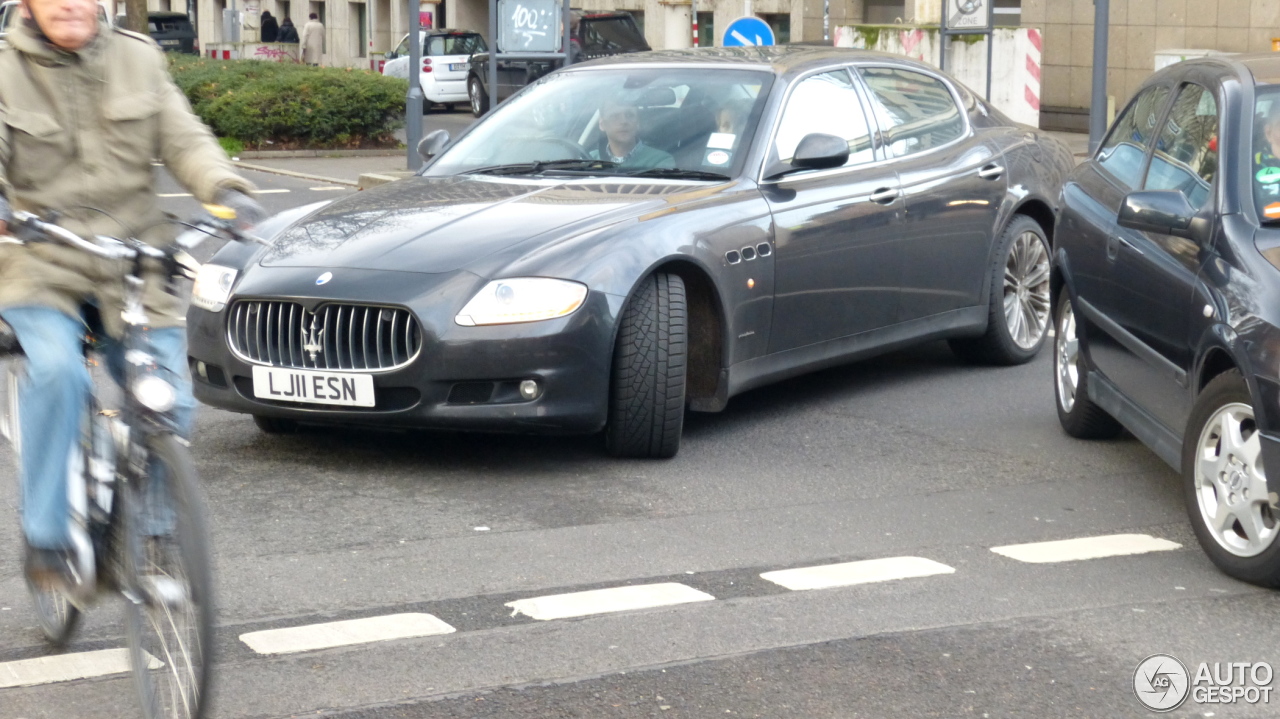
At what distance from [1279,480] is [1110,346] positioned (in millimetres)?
1649

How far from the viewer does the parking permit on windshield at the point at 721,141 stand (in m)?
7.49

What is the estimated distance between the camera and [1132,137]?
6.92 m

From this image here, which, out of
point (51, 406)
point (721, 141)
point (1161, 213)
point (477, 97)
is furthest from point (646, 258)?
point (477, 97)

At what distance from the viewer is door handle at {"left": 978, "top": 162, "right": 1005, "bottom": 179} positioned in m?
8.61

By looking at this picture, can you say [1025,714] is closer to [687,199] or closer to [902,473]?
[902,473]

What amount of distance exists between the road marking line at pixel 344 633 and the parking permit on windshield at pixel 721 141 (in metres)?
3.22

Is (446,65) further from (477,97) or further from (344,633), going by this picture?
(344,633)

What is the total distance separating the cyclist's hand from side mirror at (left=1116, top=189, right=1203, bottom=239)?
2.94 meters

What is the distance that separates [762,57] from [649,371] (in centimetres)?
215

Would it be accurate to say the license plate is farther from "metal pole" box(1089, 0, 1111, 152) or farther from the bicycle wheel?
"metal pole" box(1089, 0, 1111, 152)

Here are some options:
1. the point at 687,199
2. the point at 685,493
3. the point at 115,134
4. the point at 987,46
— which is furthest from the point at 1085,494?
the point at 987,46

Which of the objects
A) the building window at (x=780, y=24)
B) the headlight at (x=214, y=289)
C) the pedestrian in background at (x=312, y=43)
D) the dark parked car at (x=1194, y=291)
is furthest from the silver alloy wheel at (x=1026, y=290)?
the pedestrian in background at (x=312, y=43)

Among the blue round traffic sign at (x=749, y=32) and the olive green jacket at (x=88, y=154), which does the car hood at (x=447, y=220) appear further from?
the blue round traffic sign at (x=749, y=32)

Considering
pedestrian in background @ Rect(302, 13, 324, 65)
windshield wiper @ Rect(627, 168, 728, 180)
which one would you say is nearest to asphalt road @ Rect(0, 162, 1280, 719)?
windshield wiper @ Rect(627, 168, 728, 180)
